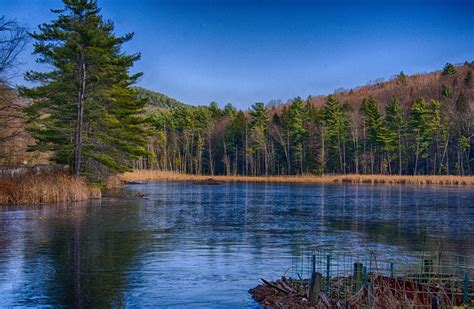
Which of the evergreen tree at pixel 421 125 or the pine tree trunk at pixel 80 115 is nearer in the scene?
the pine tree trunk at pixel 80 115

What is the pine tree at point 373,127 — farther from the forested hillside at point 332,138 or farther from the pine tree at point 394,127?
the pine tree at point 394,127

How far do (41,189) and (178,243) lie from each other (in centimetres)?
1700

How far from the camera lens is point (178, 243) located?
19.1 m

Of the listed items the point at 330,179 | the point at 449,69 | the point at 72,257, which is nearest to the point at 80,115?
the point at 72,257

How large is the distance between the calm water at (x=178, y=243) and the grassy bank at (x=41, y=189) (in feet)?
6.12

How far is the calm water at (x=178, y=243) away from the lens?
→ 12.0 m

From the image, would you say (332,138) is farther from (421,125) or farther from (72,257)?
(72,257)

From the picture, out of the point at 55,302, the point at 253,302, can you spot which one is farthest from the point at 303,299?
the point at 55,302

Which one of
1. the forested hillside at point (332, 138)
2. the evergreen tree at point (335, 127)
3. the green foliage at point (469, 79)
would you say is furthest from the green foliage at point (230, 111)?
the green foliage at point (469, 79)

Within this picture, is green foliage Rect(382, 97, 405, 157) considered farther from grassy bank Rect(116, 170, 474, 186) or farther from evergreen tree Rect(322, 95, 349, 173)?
grassy bank Rect(116, 170, 474, 186)

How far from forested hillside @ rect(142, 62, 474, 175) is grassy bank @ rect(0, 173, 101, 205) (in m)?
39.7

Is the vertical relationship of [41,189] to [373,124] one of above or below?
below

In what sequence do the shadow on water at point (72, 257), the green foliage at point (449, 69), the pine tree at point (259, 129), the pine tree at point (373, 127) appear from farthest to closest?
the green foliage at point (449, 69), the pine tree at point (259, 129), the pine tree at point (373, 127), the shadow on water at point (72, 257)

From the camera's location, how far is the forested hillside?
262 ft
